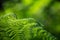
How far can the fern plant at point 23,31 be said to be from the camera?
0.93m

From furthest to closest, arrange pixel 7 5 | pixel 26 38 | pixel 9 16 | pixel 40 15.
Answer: pixel 7 5, pixel 40 15, pixel 9 16, pixel 26 38

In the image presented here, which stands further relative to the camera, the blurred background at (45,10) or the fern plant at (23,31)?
the blurred background at (45,10)

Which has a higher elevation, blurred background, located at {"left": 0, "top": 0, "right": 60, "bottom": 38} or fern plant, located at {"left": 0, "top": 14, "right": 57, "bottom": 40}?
blurred background, located at {"left": 0, "top": 0, "right": 60, "bottom": 38}

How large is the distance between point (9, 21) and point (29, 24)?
4.1 inches

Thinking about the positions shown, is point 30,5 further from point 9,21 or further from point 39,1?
point 9,21

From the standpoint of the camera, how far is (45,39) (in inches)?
36.9

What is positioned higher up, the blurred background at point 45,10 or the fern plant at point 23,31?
the blurred background at point 45,10

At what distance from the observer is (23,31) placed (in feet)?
3.06

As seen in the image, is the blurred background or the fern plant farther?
the blurred background

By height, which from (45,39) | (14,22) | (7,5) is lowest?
(45,39)

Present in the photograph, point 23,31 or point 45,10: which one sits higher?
point 45,10

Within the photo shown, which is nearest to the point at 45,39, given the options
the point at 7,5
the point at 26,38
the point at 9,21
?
the point at 26,38

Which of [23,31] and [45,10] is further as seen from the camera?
[45,10]

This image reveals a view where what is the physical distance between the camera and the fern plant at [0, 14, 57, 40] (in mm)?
928
